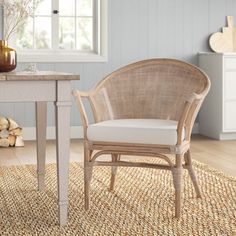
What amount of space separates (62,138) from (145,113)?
915mm

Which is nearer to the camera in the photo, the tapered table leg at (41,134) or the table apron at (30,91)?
the table apron at (30,91)

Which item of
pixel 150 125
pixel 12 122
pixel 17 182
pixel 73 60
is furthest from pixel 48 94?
pixel 73 60

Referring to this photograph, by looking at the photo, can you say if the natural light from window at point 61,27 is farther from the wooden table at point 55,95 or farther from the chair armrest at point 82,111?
the wooden table at point 55,95

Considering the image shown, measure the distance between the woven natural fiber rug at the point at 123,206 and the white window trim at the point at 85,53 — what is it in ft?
6.77

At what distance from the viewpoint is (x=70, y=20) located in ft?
21.2

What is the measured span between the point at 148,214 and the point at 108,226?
1.02 feet

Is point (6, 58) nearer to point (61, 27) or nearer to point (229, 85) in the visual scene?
point (61, 27)

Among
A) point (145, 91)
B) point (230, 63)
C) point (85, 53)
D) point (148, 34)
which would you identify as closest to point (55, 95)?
point (145, 91)

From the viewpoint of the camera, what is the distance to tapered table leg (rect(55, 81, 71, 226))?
2.98 meters

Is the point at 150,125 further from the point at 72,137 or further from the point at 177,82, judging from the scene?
the point at 72,137

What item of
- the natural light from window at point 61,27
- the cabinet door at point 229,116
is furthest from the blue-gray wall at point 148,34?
the cabinet door at point 229,116

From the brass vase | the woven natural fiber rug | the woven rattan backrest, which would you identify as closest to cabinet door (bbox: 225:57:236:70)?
the woven natural fiber rug

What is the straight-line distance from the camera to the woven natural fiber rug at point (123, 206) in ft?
9.68

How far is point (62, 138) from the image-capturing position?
302 cm
